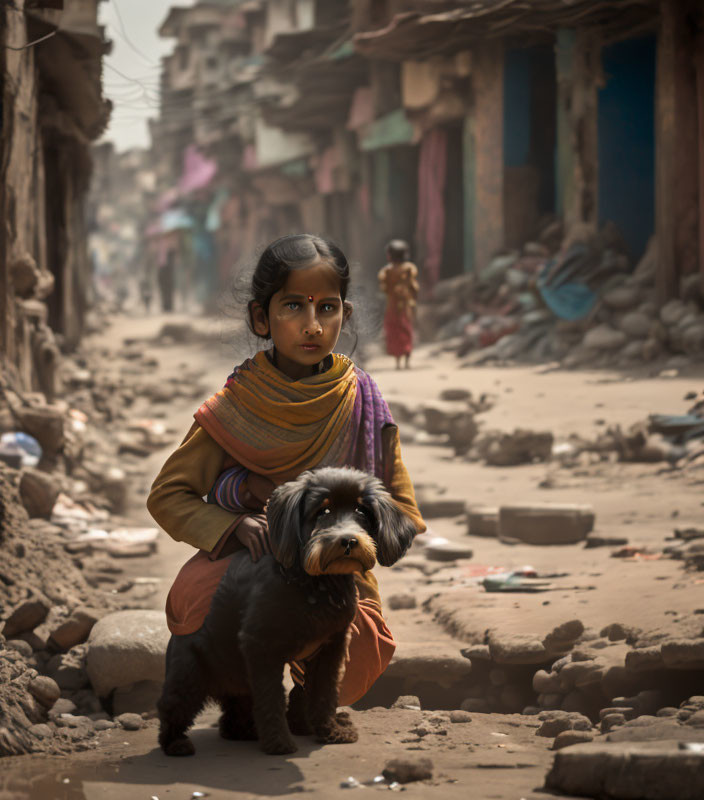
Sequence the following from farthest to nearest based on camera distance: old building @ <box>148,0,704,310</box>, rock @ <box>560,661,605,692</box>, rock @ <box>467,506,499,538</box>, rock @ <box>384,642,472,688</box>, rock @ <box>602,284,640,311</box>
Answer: rock @ <box>602,284,640,311</box>
old building @ <box>148,0,704,310</box>
rock @ <box>467,506,499,538</box>
rock @ <box>384,642,472,688</box>
rock @ <box>560,661,605,692</box>

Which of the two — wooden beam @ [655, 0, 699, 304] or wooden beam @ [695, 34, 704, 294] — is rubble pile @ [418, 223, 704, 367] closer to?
wooden beam @ [655, 0, 699, 304]

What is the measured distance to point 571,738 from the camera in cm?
332

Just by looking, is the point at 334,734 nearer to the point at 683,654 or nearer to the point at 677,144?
the point at 683,654

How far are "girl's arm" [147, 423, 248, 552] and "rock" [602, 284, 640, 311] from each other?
1103 centimetres

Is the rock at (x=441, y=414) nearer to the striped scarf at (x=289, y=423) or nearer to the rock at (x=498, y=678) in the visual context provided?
the rock at (x=498, y=678)

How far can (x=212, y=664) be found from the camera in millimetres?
3199

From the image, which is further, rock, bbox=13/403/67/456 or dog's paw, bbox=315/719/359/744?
rock, bbox=13/403/67/456

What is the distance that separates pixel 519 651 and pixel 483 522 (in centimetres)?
293

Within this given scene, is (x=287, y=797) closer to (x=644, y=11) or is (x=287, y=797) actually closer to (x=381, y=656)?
(x=381, y=656)

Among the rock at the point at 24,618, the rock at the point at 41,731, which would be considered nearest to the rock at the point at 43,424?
the rock at the point at 24,618

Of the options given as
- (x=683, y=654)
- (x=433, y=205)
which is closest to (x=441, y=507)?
(x=683, y=654)

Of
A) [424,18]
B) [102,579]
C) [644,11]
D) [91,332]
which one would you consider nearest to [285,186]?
[91,332]

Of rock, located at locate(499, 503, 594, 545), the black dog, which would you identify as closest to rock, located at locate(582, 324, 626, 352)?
rock, located at locate(499, 503, 594, 545)

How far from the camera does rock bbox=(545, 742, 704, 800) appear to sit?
2582 millimetres
